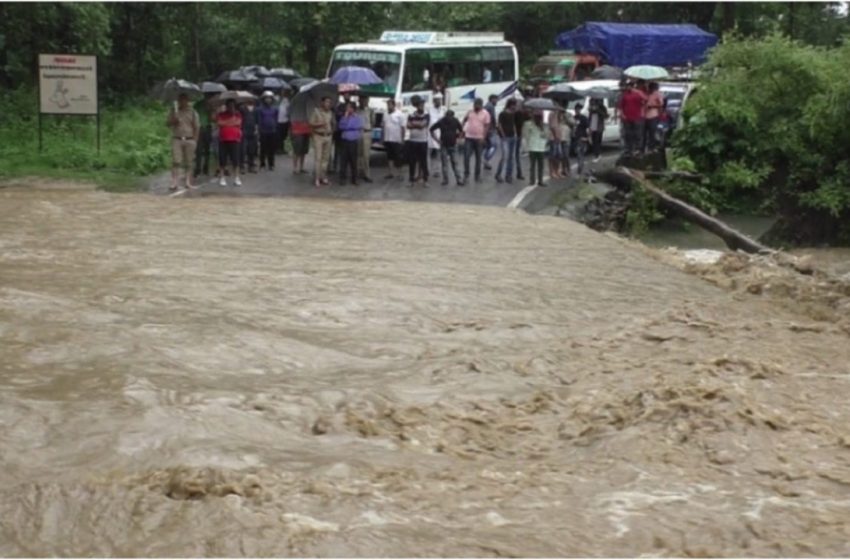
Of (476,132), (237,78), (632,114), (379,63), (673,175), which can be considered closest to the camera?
(476,132)

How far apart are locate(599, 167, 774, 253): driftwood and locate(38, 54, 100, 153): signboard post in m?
9.47

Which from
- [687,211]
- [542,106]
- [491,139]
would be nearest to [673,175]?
[687,211]

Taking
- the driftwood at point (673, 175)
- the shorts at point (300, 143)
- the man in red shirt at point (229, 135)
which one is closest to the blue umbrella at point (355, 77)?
the shorts at point (300, 143)

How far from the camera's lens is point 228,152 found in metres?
21.0

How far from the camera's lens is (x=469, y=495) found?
7.11 meters

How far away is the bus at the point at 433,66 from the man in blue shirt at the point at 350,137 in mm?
2354

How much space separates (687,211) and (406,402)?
12.3m

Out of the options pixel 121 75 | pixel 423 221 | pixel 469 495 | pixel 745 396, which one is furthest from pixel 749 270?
pixel 121 75

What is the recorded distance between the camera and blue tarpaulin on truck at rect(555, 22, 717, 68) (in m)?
40.1

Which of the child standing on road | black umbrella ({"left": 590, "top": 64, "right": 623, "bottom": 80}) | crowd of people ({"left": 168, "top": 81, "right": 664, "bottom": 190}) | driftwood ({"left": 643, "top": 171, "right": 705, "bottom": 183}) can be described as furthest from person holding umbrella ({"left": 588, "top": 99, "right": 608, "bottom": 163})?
black umbrella ({"left": 590, "top": 64, "right": 623, "bottom": 80})

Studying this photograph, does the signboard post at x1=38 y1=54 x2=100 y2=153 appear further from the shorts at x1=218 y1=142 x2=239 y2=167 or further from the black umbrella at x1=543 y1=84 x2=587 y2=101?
the black umbrella at x1=543 y1=84 x2=587 y2=101

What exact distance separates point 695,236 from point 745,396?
472 inches

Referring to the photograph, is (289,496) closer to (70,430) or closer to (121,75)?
(70,430)

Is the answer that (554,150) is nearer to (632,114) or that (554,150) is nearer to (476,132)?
(476,132)
